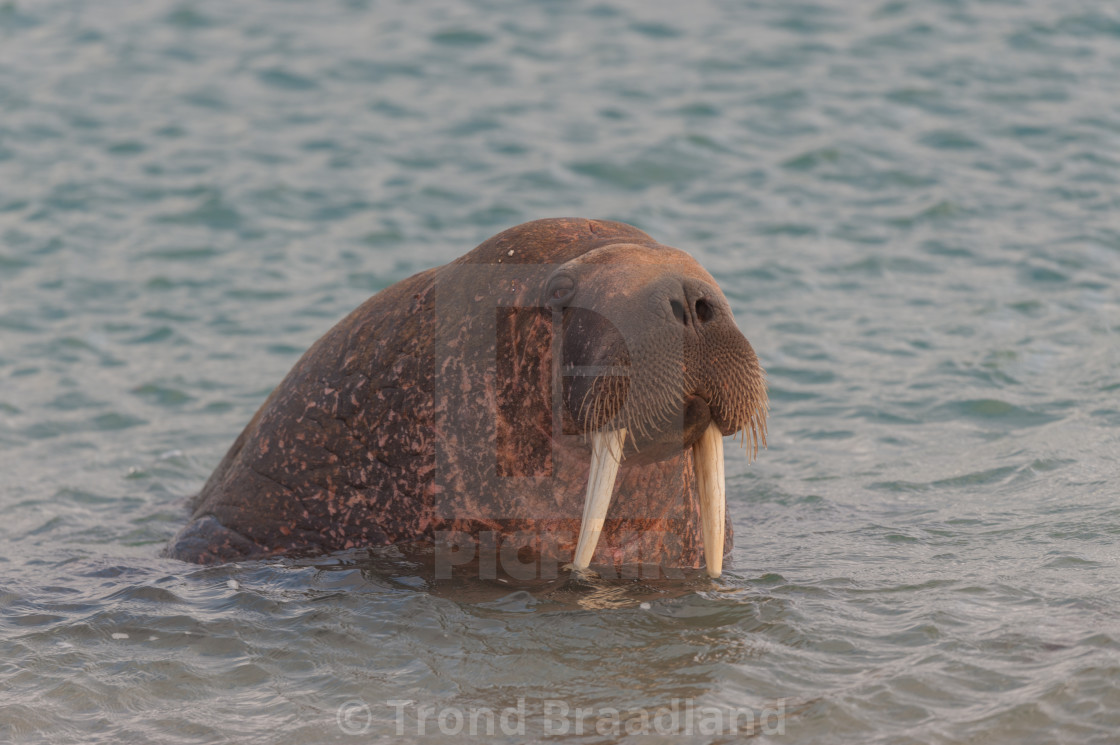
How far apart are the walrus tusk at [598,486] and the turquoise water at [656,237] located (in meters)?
0.47

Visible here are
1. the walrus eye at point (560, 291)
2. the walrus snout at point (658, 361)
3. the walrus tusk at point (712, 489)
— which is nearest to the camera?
the walrus snout at point (658, 361)

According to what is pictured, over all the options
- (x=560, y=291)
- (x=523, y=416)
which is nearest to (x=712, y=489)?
(x=523, y=416)

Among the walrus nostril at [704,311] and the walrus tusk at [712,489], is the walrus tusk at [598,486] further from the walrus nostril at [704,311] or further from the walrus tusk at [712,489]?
the walrus nostril at [704,311]

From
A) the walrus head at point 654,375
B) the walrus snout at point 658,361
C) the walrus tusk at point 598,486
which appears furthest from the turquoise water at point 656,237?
the walrus snout at point 658,361

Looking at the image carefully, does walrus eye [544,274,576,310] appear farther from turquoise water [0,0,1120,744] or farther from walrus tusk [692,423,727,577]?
turquoise water [0,0,1120,744]

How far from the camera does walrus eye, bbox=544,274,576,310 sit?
18.9ft

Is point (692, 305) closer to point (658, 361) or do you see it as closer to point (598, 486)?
point (658, 361)

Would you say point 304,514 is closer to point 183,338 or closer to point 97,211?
point 183,338

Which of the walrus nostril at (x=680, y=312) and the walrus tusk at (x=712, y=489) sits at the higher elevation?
the walrus nostril at (x=680, y=312)

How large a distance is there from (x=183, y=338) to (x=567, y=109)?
23.9 feet

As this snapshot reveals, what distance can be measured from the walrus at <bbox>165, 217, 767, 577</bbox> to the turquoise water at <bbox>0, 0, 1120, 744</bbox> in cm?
29

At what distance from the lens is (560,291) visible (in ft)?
19.0

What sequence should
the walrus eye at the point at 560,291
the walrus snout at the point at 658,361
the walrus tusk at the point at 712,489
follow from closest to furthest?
the walrus snout at the point at 658,361, the walrus tusk at the point at 712,489, the walrus eye at the point at 560,291

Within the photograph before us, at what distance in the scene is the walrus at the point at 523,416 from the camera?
5406 mm
